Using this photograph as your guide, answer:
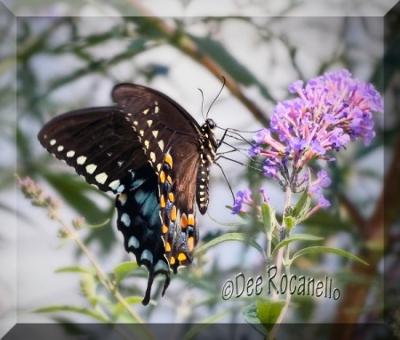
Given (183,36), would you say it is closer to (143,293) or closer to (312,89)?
(312,89)

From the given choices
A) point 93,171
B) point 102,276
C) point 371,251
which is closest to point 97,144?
point 93,171

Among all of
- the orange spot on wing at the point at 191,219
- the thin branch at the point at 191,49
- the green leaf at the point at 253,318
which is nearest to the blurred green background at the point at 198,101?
the thin branch at the point at 191,49

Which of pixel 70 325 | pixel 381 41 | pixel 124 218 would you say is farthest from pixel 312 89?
pixel 70 325

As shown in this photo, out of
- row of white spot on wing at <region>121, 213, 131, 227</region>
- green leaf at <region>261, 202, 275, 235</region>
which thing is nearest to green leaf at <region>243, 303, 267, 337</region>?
green leaf at <region>261, 202, 275, 235</region>

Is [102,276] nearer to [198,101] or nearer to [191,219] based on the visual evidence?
[191,219]

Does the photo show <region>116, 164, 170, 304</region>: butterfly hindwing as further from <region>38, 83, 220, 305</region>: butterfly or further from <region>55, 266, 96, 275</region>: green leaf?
<region>55, 266, 96, 275</region>: green leaf

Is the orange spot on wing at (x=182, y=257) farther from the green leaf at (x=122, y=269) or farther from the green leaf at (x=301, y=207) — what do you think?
the green leaf at (x=301, y=207)

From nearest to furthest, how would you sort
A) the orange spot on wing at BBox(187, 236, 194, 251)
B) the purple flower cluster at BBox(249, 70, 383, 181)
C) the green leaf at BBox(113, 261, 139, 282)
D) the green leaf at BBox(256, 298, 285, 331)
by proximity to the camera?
1. the green leaf at BBox(256, 298, 285, 331)
2. the purple flower cluster at BBox(249, 70, 383, 181)
3. the green leaf at BBox(113, 261, 139, 282)
4. the orange spot on wing at BBox(187, 236, 194, 251)
